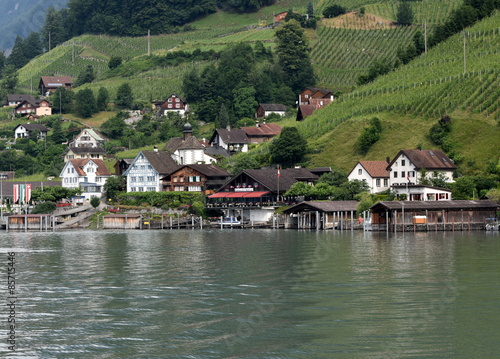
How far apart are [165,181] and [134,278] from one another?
88.9m

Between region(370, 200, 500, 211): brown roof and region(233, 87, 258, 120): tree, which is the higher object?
region(233, 87, 258, 120): tree

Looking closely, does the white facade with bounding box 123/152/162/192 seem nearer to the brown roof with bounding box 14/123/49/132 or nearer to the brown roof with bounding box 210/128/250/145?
the brown roof with bounding box 210/128/250/145

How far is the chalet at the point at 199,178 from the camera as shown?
13825 centimetres

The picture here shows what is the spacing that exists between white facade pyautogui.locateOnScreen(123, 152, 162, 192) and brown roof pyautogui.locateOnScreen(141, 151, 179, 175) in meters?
0.71

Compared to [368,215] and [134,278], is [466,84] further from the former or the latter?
[134,278]

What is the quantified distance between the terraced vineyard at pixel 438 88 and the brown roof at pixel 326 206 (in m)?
28.4

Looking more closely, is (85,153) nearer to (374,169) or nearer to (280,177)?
(280,177)

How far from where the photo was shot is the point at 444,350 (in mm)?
33406

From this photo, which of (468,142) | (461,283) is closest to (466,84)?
Result: (468,142)

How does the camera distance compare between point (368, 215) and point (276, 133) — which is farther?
point (276, 133)

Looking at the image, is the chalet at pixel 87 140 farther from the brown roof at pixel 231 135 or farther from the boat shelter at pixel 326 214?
the boat shelter at pixel 326 214

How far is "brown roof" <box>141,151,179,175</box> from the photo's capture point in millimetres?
144750

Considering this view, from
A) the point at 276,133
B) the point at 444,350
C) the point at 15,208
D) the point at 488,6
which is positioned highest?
the point at 488,6

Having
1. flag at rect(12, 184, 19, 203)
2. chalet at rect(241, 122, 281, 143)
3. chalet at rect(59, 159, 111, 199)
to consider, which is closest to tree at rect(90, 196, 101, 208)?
flag at rect(12, 184, 19, 203)
